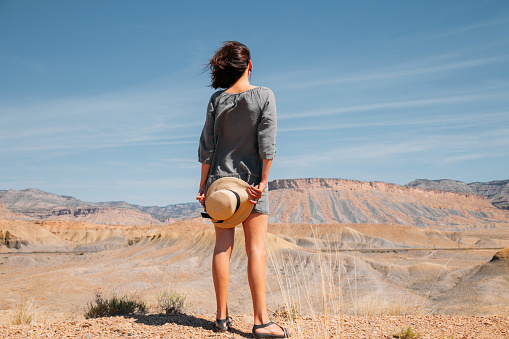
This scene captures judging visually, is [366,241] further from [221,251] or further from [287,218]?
[221,251]

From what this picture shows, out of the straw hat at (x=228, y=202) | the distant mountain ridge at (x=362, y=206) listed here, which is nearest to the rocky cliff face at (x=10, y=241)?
the distant mountain ridge at (x=362, y=206)

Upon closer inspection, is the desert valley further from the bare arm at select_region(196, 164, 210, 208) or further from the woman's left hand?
the bare arm at select_region(196, 164, 210, 208)

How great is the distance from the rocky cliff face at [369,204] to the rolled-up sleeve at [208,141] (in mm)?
Answer: 100903

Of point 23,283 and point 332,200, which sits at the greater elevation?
point 332,200

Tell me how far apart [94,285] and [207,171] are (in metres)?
26.8

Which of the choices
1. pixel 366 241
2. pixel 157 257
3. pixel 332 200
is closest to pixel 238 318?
pixel 157 257

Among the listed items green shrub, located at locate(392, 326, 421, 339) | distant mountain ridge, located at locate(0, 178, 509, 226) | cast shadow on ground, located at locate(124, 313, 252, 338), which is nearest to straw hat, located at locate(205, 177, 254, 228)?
cast shadow on ground, located at locate(124, 313, 252, 338)

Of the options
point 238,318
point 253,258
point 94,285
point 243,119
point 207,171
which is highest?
point 243,119

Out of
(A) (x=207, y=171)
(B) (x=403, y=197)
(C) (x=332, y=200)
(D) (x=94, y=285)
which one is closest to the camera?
(A) (x=207, y=171)

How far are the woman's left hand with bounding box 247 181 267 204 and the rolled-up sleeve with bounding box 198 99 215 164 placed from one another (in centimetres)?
52

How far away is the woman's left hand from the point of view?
10.0ft

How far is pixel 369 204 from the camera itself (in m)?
119

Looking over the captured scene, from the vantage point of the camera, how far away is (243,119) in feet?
10.6

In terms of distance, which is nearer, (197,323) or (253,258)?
(253,258)
